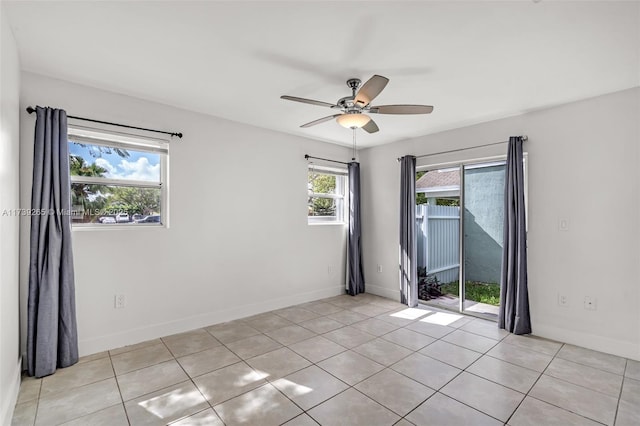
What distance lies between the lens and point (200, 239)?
11.9 ft

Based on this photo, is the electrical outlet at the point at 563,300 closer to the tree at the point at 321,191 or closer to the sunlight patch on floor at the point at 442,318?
the sunlight patch on floor at the point at 442,318

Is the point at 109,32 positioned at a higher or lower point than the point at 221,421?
higher

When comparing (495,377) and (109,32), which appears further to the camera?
(495,377)

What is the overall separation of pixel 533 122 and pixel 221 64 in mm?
3350

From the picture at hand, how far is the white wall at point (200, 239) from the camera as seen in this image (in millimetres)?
2902

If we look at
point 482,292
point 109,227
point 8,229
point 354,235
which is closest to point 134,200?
point 109,227

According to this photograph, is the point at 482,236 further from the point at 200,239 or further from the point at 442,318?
the point at 200,239

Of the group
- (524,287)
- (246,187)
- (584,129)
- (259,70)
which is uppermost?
(259,70)

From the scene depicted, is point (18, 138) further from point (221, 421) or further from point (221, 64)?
point (221, 421)

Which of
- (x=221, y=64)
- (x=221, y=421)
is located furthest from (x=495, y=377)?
(x=221, y=64)

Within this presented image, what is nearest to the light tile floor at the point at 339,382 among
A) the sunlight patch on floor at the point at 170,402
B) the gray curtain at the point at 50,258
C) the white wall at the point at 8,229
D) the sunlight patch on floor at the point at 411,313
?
the sunlight patch on floor at the point at 170,402

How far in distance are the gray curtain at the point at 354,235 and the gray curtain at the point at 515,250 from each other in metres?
2.15

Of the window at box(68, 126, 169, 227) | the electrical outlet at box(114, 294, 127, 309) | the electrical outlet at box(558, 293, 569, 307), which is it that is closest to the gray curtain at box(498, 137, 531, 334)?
the electrical outlet at box(558, 293, 569, 307)

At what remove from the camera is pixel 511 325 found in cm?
349
